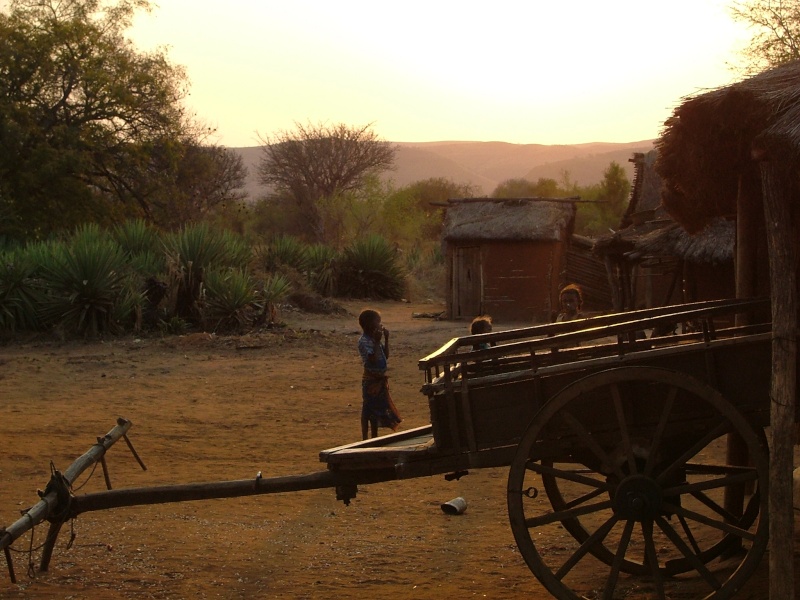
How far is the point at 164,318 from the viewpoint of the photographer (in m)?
18.5

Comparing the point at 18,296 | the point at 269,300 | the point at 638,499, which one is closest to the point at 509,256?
the point at 269,300

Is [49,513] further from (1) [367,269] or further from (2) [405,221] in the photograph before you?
(2) [405,221]

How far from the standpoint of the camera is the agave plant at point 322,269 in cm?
2709

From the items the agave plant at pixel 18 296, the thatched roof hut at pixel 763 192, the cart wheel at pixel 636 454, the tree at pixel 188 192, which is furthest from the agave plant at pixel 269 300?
the cart wheel at pixel 636 454

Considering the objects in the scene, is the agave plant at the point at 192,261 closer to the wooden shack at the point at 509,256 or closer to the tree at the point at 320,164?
the wooden shack at the point at 509,256

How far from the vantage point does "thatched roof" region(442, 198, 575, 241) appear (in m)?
21.0

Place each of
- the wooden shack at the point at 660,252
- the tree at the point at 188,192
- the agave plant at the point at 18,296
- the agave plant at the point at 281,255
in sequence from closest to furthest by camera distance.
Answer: the wooden shack at the point at 660,252 → the agave plant at the point at 18,296 → the agave plant at the point at 281,255 → the tree at the point at 188,192

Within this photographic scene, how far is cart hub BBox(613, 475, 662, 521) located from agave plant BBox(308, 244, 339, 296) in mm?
22906

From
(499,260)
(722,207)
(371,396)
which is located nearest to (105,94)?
(499,260)

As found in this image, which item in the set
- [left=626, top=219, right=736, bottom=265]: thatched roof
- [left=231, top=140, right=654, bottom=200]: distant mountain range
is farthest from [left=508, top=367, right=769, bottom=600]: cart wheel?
[left=231, top=140, right=654, bottom=200]: distant mountain range

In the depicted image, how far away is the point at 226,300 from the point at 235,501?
38.3 feet

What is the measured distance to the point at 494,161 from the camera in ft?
446

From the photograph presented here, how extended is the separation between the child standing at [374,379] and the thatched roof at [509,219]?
13233 mm

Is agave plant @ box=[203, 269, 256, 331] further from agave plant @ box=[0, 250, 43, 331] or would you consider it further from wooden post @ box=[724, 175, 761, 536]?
wooden post @ box=[724, 175, 761, 536]
